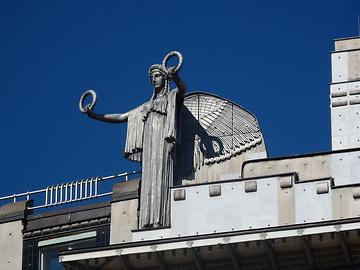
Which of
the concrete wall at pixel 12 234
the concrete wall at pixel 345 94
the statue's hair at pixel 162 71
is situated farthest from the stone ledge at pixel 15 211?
the concrete wall at pixel 345 94

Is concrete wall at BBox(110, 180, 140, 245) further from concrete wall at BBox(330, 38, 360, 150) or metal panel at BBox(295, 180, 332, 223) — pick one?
concrete wall at BBox(330, 38, 360, 150)

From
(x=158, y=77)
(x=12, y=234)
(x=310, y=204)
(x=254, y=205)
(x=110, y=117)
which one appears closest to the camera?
(x=310, y=204)

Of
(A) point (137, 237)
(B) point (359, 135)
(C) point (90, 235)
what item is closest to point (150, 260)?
(A) point (137, 237)

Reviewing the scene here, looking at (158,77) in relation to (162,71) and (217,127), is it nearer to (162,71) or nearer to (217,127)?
(162,71)

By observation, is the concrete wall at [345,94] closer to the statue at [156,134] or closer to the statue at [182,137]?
the statue at [182,137]

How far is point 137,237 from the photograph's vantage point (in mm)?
47625

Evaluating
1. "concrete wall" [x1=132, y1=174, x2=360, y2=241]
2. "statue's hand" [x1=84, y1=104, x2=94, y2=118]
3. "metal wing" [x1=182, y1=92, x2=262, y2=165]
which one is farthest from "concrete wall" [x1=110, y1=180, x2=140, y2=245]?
"statue's hand" [x1=84, y1=104, x2=94, y2=118]

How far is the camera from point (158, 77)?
166ft

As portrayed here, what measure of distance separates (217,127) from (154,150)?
6.91 feet

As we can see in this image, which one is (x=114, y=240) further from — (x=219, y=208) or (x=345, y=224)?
(x=345, y=224)

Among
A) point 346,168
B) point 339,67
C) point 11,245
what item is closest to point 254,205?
point 346,168

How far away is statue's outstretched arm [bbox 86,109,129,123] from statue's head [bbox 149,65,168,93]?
1.37 m

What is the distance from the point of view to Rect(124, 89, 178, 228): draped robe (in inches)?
1916

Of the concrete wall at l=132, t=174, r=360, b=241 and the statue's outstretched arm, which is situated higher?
the statue's outstretched arm
